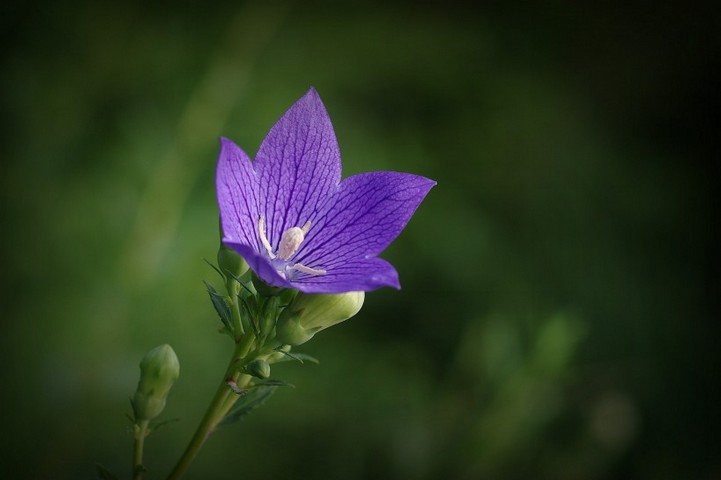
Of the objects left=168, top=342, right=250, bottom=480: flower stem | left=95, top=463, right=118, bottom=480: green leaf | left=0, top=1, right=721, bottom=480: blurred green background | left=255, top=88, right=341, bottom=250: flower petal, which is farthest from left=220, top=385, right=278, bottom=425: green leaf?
left=0, top=1, right=721, bottom=480: blurred green background

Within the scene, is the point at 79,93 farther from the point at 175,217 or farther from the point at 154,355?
the point at 154,355

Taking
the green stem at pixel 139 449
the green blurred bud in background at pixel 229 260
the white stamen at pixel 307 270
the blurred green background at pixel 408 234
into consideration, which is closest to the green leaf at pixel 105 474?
the green stem at pixel 139 449

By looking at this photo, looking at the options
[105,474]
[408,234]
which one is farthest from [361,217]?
[408,234]

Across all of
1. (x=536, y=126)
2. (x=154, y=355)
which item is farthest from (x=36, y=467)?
(x=536, y=126)

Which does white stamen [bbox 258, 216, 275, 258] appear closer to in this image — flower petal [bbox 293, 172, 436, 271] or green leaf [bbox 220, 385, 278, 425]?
flower petal [bbox 293, 172, 436, 271]

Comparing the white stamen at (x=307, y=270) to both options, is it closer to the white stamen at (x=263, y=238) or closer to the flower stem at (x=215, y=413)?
the white stamen at (x=263, y=238)
